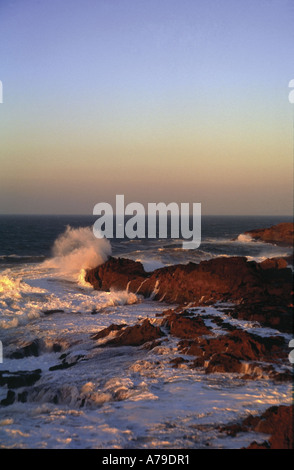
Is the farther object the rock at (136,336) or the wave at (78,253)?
the wave at (78,253)

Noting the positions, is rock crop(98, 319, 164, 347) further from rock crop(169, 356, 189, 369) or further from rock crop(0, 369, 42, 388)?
rock crop(0, 369, 42, 388)

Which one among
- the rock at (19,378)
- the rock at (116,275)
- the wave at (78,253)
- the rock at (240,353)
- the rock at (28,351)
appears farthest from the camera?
the wave at (78,253)

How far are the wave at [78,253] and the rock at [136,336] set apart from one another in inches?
355

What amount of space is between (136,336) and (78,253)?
1200 cm

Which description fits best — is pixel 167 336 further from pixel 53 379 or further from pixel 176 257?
pixel 176 257

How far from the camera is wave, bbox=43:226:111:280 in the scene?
1956 centimetres

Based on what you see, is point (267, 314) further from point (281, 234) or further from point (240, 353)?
point (281, 234)

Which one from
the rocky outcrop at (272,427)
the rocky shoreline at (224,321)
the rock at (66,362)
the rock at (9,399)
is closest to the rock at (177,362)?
the rocky shoreline at (224,321)

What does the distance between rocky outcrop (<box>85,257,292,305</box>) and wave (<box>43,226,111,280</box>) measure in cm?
269

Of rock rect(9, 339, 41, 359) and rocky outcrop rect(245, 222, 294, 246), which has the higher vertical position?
rocky outcrop rect(245, 222, 294, 246)

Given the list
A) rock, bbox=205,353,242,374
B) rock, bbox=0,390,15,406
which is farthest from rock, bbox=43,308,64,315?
rock, bbox=205,353,242,374

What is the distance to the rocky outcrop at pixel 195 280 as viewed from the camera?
1073 centimetres

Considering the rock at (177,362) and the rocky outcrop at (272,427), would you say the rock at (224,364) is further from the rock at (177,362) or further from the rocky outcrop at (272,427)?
the rocky outcrop at (272,427)
